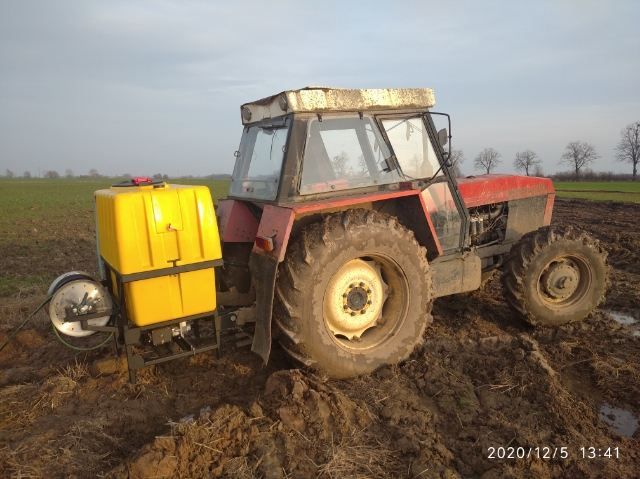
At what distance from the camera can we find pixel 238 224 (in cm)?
409

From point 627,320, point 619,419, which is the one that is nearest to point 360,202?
point 619,419

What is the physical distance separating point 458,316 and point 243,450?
10.7ft

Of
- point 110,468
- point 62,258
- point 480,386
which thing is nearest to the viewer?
point 110,468

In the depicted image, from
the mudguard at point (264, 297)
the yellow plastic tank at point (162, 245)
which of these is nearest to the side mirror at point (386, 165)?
the mudguard at point (264, 297)

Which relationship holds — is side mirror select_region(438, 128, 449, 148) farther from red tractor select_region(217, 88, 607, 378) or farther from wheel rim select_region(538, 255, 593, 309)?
wheel rim select_region(538, 255, 593, 309)

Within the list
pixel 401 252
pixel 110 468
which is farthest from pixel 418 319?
pixel 110 468

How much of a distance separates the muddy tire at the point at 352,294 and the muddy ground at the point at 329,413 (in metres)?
0.19

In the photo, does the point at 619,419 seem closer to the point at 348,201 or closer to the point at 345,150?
the point at 348,201

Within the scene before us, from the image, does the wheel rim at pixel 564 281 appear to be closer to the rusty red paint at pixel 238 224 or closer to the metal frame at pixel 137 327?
the rusty red paint at pixel 238 224

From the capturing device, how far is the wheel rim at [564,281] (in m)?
4.84

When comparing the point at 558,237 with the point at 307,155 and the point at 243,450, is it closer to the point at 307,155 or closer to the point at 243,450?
the point at 307,155

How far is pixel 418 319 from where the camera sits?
3949 mm

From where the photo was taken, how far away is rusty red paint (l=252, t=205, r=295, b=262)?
332cm

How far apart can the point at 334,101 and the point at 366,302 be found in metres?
1.70
